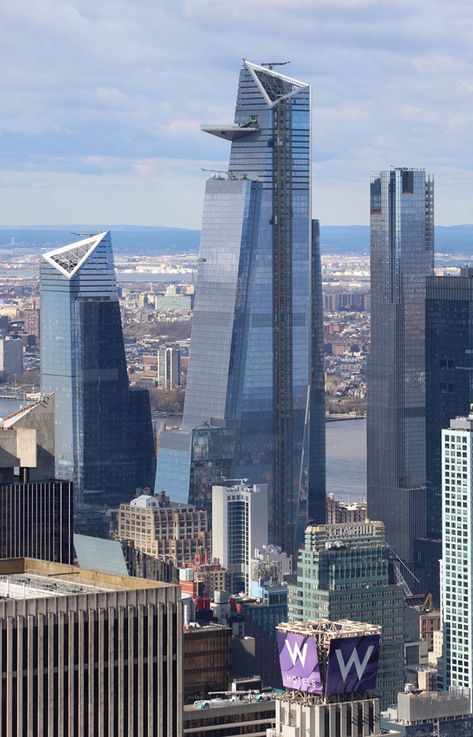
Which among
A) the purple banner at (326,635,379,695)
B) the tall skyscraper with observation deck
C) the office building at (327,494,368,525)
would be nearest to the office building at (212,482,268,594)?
the tall skyscraper with observation deck

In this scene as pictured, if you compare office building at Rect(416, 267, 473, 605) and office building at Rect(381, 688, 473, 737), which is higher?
office building at Rect(416, 267, 473, 605)

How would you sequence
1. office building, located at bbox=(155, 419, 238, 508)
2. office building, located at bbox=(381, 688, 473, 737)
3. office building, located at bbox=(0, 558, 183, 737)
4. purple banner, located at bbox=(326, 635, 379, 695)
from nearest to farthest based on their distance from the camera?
office building, located at bbox=(0, 558, 183, 737), purple banner, located at bbox=(326, 635, 379, 695), office building, located at bbox=(381, 688, 473, 737), office building, located at bbox=(155, 419, 238, 508)

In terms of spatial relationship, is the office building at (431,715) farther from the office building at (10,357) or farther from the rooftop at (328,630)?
the office building at (10,357)

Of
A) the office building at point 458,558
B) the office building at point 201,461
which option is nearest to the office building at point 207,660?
the office building at point 458,558

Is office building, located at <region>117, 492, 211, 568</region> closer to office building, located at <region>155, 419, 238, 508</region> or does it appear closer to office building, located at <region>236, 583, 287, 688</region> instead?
office building, located at <region>155, 419, 238, 508</region>

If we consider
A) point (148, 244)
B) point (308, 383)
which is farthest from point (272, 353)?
point (148, 244)

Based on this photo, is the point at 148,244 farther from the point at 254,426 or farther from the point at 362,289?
the point at 254,426

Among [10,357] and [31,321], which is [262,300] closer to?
[10,357]
